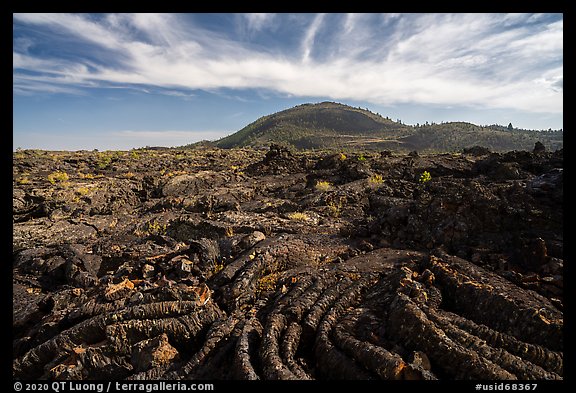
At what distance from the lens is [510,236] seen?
7.32 meters

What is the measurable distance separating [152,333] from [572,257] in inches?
271

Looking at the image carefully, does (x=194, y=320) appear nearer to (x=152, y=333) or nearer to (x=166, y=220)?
(x=152, y=333)

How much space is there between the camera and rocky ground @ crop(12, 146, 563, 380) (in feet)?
13.5

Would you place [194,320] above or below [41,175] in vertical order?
below

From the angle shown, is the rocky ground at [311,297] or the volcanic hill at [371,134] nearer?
the rocky ground at [311,297]

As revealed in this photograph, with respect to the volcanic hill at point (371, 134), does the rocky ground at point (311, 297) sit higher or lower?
lower

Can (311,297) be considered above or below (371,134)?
below

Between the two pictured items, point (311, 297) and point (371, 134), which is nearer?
point (311, 297)

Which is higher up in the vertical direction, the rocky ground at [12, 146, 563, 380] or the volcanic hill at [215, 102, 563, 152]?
the volcanic hill at [215, 102, 563, 152]

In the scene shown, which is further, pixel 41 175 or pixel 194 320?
pixel 41 175

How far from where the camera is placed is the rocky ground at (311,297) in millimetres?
4113

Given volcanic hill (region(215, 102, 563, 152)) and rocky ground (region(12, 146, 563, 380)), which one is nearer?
rocky ground (region(12, 146, 563, 380))

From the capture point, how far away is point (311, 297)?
5.70 metres

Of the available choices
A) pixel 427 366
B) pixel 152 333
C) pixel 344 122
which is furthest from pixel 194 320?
Answer: pixel 344 122
